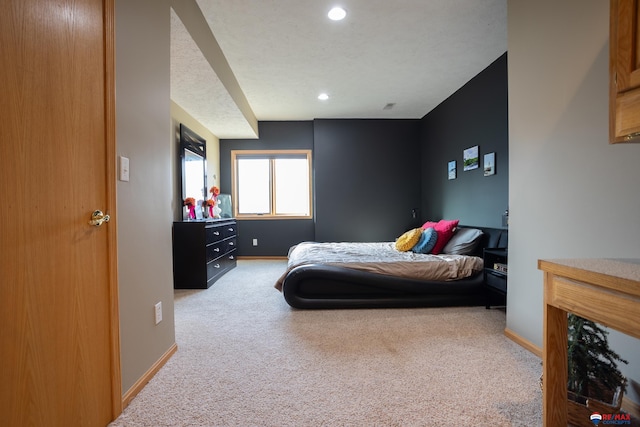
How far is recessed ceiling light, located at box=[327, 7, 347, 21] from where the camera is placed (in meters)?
2.56

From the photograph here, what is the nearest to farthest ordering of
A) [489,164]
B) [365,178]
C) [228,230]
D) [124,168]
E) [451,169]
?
1. [124,168]
2. [489,164]
3. [451,169]
4. [228,230]
5. [365,178]

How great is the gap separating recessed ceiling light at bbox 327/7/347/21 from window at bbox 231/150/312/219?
3.37 meters

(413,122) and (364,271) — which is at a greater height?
→ (413,122)

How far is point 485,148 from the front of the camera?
3.72 metres

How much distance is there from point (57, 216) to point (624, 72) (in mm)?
2076

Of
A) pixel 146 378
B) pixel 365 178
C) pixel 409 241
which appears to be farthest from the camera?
pixel 365 178

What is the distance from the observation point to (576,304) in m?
1.04

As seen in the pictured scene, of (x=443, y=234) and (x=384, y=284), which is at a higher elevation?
(x=443, y=234)

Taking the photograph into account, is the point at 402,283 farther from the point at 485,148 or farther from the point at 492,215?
the point at 485,148

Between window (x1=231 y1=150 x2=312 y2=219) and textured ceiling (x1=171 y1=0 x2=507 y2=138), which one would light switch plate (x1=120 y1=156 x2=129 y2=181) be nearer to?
textured ceiling (x1=171 y1=0 x2=507 y2=138)

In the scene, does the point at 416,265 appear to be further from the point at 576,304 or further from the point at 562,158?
the point at 576,304

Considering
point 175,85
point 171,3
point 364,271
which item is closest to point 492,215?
point 364,271

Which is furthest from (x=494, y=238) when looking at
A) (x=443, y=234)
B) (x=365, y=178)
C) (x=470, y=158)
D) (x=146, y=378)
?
(x=146, y=378)

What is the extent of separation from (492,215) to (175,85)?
3.94 m
